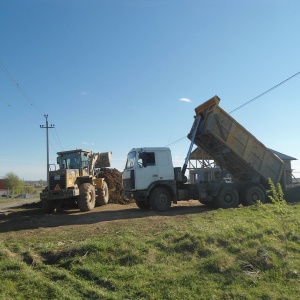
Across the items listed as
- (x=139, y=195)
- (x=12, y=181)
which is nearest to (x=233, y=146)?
(x=139, y=195)

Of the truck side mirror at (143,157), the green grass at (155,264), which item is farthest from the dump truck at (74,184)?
the green grass at (155,264)

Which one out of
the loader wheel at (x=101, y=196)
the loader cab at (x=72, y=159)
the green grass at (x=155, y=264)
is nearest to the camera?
the green grass at (x=155, y=264)

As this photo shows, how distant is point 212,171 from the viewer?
56.6ft

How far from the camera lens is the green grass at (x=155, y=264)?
19.4 feet

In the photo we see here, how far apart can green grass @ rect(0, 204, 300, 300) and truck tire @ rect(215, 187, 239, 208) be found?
20.1 feet

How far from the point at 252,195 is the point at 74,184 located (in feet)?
28.4

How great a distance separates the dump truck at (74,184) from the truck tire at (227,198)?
20.3 feet

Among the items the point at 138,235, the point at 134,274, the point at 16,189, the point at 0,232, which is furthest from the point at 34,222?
the point at 16,189

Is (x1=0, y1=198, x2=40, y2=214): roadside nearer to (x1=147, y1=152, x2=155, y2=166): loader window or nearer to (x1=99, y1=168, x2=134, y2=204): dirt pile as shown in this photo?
(x1=99, y1=168, x2=134, y2=204): dirt pile

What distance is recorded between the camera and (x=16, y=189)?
177ft

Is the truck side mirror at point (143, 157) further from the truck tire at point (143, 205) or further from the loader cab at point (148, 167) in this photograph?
the truck tire at point (143, 205)

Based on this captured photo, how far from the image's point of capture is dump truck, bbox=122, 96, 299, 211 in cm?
1481

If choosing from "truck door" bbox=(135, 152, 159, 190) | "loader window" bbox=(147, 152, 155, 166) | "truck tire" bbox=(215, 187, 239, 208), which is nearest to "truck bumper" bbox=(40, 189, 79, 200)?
"truck door" bbox=(135, 152, 159, 190)

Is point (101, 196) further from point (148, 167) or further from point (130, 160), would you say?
point (148, 167)
